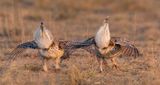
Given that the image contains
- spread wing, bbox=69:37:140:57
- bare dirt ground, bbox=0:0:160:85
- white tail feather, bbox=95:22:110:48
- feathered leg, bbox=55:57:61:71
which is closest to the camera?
white tail feather, bbox=95:22:110:48

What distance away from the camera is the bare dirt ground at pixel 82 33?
934 cm

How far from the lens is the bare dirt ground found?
9.34 meters

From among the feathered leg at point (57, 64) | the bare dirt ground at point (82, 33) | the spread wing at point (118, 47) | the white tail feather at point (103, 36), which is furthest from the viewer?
the feathered leg at point (57, 64)

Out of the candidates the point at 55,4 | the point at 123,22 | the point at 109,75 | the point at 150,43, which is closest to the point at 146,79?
the point at 109,75

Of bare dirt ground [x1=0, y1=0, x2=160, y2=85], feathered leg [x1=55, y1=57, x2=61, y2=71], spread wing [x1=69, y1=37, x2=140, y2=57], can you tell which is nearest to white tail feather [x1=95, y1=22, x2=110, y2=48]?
spread wing [x1=69, y1=37, x2=140, y2=57]

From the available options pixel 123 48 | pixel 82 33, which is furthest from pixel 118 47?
pixel 82 33

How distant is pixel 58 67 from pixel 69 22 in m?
7.30

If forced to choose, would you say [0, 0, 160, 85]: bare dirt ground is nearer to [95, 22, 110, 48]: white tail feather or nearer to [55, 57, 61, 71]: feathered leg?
[55, 57, 61, 71]: feathered leg

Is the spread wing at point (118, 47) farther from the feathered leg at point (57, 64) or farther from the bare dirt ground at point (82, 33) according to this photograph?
the feathered leg at point (57, 64)

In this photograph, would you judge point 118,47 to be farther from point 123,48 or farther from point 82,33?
point 82,33

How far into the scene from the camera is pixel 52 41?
376 inches

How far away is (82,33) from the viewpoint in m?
14.7

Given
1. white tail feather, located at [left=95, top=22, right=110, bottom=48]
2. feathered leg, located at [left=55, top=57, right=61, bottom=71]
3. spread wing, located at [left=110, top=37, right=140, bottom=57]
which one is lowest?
feathered leg, located at [left=55, top=57, right=61, bottom=71]

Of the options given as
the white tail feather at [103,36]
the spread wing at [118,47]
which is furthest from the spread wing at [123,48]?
the white tail feather at [103,36]
